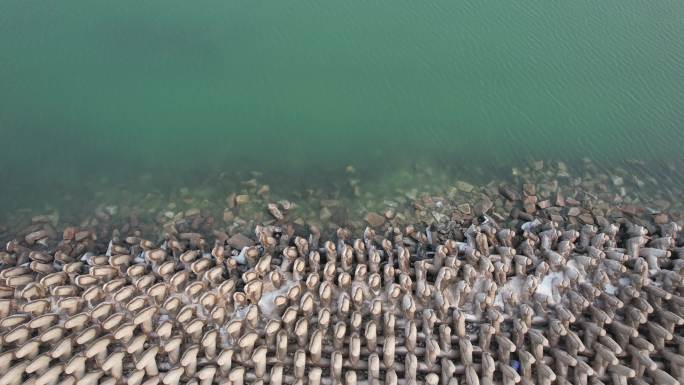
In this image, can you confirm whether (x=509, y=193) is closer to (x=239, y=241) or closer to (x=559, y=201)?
(x=559, y=201)

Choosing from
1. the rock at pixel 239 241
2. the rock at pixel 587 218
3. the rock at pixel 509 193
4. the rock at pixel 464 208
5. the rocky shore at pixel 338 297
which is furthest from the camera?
the rock at pixel 509 193

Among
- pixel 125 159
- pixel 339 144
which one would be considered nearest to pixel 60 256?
pixel 125 159

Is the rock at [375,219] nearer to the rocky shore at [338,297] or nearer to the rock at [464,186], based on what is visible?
the rocky shore at [338,297]

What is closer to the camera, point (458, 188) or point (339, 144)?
point (458, 188)

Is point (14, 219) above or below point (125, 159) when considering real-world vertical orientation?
below

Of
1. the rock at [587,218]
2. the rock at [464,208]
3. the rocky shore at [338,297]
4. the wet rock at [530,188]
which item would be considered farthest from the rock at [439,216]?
the rock at [587,218]

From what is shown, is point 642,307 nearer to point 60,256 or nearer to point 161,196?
point 161,196

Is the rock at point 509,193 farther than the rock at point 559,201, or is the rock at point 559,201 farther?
the rock at point 509,193
